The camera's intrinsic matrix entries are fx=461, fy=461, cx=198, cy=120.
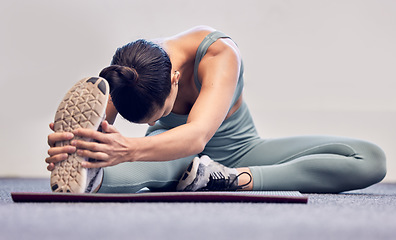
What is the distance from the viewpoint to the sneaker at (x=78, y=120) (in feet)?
2.93

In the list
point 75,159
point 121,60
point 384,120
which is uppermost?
point 121,60

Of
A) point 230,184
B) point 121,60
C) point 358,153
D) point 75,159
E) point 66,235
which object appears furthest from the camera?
point 358,153

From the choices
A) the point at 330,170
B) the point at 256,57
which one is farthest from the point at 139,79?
the point at 256,57

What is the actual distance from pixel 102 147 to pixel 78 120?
0.08 m

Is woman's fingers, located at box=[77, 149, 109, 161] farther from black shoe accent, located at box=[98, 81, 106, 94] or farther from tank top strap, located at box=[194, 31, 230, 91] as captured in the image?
tank top strap, located at box=[194, 31, 230, 91]

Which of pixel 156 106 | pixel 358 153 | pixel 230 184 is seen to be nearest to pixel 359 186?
pixel 358 153

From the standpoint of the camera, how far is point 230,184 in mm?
1229

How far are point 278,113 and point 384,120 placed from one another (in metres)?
0.57

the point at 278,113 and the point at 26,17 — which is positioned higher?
the point at 26,17

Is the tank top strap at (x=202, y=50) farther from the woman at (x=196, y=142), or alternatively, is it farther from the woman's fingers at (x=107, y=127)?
the woman's fingers at (x=107, y=127)

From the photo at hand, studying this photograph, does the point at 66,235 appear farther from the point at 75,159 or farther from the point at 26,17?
the point at 26,17

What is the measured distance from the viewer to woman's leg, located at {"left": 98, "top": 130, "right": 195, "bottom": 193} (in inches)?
41.6

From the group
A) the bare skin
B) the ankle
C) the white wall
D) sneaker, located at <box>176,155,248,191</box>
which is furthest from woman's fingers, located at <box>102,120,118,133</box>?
the white wall

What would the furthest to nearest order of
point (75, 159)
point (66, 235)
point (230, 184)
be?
1. point (230, 184)
2. point (75, 159)
3. point (66, 235)
